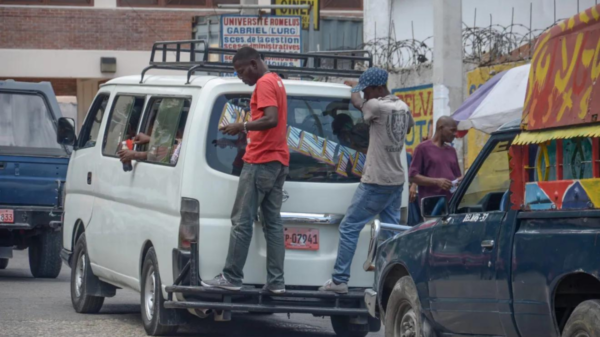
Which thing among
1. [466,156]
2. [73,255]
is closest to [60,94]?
[466,156]

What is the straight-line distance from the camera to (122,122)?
9.86m

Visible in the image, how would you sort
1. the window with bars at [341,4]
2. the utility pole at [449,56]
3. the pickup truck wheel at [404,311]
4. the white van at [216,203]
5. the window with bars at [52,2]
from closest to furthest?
1. the pickup truck wheel at [404,311]
2. the white van at [216,203]
3. the utility pole at [449,56]
4. the window with bars at [52,2]
5. the window with bars at [341,4]

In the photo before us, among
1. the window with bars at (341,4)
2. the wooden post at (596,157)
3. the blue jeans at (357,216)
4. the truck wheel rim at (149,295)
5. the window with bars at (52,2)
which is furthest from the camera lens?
the window with bars at (341,4)

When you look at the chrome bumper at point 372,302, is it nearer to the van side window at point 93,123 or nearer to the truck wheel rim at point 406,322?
the truck wheel rim at point 406,322

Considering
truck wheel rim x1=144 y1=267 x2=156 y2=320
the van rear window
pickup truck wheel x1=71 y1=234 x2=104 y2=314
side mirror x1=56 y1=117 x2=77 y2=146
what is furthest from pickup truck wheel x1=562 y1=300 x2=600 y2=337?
side mirror x1=56 y1=117 x2=77 y2=146

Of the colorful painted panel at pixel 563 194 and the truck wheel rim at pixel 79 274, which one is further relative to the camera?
the truck wheel rim at pixel 79 274

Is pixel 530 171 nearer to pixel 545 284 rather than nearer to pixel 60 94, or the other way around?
pixel 545 284

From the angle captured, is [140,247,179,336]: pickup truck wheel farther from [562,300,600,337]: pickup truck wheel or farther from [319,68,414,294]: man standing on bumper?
[562,300,600,337]: pickup truck wheel

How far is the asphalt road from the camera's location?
9250 millimetres

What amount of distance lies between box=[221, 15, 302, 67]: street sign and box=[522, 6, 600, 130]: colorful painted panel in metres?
11.1

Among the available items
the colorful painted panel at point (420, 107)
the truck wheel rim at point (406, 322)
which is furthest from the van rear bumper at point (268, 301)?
the colorful painted panel at point (420, 107)

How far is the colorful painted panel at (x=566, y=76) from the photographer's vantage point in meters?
5.54

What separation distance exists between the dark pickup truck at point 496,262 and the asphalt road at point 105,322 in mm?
2219

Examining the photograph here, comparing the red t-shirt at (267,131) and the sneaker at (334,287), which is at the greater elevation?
the red t-shirt at (267,131)
